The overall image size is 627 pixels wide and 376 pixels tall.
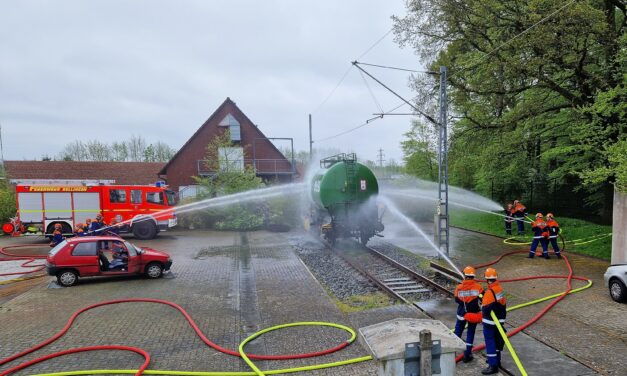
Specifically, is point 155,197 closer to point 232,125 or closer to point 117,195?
point 117,195

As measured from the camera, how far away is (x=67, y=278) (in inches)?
442

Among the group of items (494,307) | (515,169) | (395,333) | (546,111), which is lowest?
(494,307)

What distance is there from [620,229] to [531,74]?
6406 millimetres

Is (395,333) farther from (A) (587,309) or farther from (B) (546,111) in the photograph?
(B) (546,111)

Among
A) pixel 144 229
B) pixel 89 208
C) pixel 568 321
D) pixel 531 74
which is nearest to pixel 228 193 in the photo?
pixel 144 229

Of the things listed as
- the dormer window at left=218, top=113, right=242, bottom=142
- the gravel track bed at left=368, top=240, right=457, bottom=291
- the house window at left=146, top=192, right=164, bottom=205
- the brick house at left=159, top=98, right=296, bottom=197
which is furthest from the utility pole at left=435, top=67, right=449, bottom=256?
the dormer window at left=218, top=113, right=242, bottom=142

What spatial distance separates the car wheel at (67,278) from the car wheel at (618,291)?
1439 cm

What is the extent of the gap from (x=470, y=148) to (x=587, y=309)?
12.9 meters

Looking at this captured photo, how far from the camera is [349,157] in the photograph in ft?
58.7

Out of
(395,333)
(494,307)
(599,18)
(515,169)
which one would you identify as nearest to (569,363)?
(494,307)

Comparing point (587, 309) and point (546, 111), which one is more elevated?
point (546, 111)

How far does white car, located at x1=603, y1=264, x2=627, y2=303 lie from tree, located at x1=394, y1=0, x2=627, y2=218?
317 cm

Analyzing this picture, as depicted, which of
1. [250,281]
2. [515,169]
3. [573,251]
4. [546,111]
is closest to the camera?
[250,281]

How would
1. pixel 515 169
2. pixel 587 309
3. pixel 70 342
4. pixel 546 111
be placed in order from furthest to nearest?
1. pixel 515 169
2. pixel 546 111
3. pixel 587 309
4. pixel 70 342
